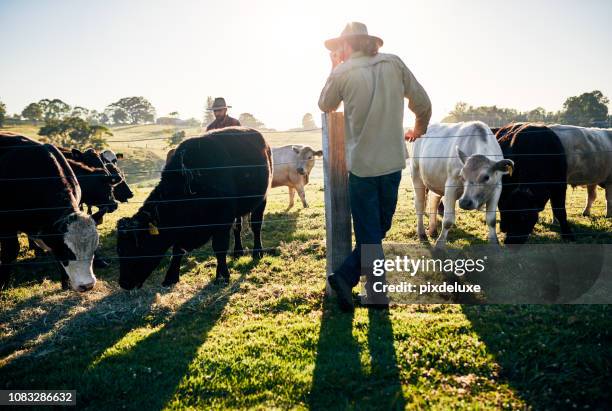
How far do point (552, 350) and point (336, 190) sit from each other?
2.58 metres

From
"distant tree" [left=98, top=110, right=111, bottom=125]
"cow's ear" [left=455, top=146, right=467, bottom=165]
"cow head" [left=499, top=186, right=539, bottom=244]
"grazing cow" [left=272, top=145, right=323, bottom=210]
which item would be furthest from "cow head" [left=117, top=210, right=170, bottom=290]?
"distant tree" [left=98, top=110, right=111, bottom=125]

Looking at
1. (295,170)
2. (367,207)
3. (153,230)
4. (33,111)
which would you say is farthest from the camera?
(33,111)

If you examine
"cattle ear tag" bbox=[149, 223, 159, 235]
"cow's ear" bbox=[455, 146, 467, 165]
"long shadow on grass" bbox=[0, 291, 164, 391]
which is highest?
"cow's ear" bbox=[455, 146, 467, 165]

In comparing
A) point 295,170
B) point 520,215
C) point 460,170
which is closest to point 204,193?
point 460,170

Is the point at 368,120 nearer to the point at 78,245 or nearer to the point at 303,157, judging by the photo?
the point at 78,245

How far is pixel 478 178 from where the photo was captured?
19.7 ft

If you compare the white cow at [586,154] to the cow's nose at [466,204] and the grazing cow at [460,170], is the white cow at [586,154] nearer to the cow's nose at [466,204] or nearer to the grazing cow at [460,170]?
the grazing cow at [460,170]

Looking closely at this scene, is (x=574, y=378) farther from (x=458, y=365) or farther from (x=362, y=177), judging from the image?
(x=362, y=177)

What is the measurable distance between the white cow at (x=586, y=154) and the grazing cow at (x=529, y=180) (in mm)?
1235

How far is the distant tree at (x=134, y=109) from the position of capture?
99875 mm

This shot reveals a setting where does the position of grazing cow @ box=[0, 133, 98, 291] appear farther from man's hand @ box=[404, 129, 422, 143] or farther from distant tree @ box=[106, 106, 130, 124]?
distant tree @ box=[106, 106, 130, 124]

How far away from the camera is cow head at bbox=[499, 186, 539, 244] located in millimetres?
6402

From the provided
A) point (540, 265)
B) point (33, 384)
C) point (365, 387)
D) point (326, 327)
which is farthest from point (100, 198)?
point (540, 265)

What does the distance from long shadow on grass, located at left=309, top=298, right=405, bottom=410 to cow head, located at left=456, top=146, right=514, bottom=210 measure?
2.64 meters
